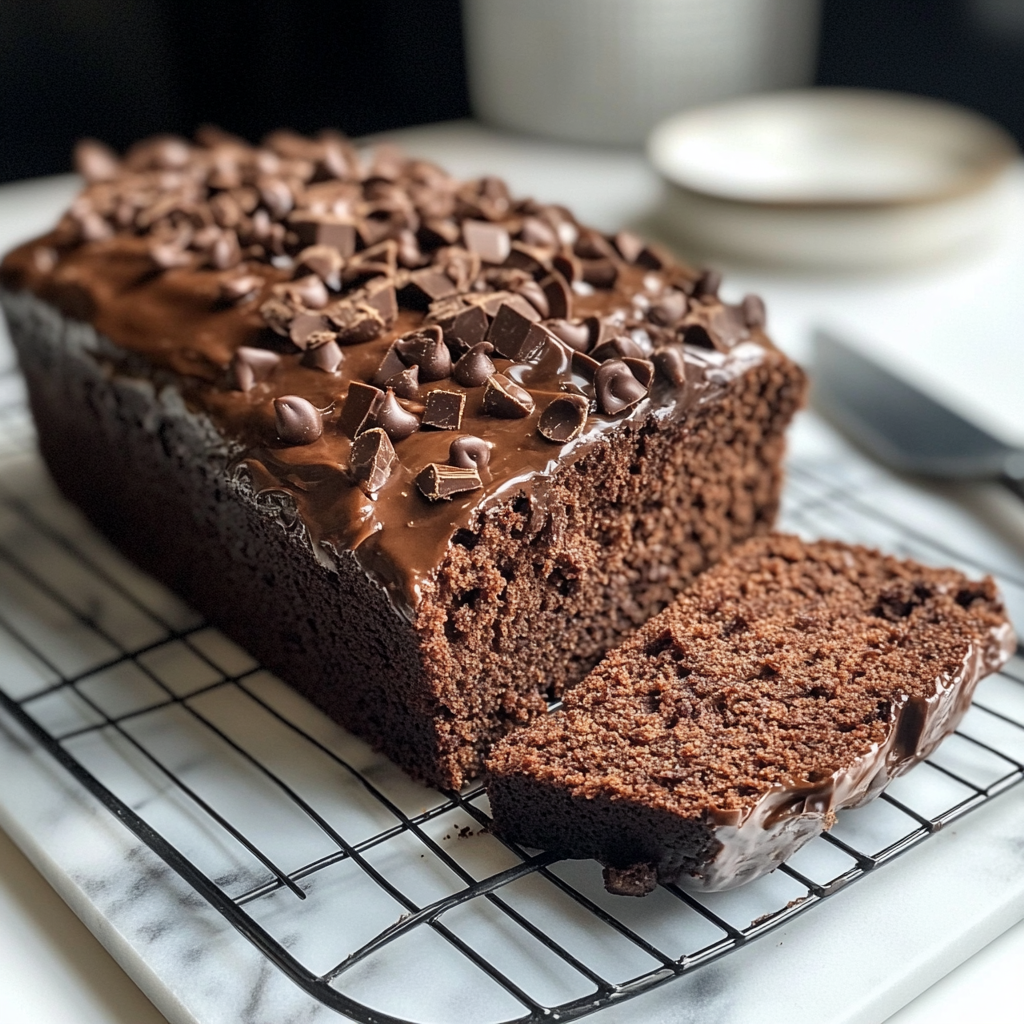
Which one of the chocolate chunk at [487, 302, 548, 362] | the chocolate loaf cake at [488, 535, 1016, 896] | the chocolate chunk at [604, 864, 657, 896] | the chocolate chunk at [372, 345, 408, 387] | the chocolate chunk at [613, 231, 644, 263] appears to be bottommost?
the chocolate chunk at [604, 864, 657, 896]

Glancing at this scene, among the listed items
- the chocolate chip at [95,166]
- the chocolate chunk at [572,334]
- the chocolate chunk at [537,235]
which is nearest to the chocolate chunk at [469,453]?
the chocolate chunk at [572,334]

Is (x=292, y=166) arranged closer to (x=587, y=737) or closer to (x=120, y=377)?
(x=120, y=377)

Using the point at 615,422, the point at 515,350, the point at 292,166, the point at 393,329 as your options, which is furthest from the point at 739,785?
the point at 292,166

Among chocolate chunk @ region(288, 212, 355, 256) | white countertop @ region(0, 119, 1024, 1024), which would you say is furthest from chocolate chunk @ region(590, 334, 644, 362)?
white countertop @ region(0, 119, 1024, 1024)

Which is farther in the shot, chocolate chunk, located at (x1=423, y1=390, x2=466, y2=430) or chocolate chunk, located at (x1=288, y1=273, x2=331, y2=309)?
chocolate chunk, located at (x1=288, y1=273, x2=331, y2=309)

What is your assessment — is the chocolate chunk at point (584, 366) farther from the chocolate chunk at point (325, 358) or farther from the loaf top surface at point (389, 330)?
the chocolate chunk at point (325, 358)

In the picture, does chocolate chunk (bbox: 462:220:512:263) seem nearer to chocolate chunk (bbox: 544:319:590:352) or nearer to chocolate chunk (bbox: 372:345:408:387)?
chocolate chunk (bbox: 544:319:590:352)
